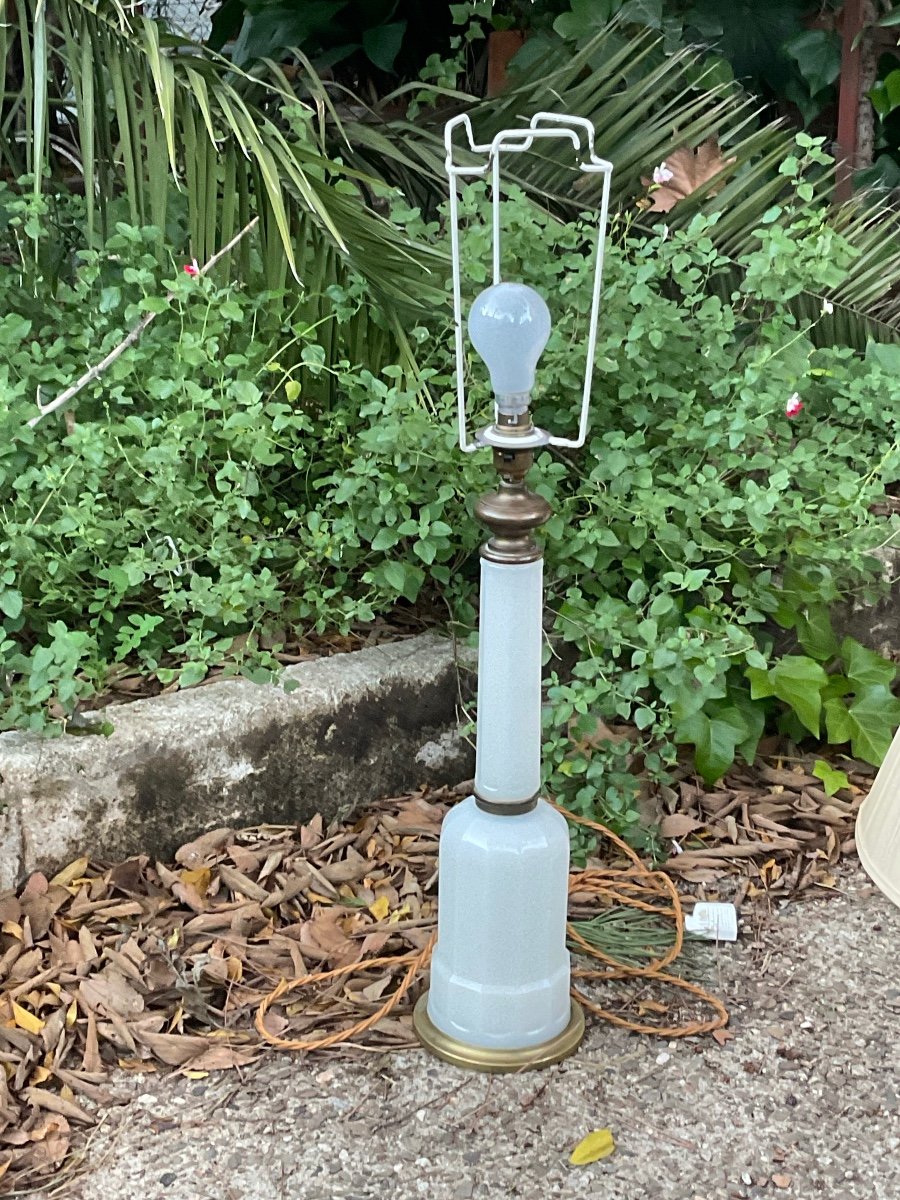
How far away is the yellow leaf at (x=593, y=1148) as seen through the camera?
1669mm

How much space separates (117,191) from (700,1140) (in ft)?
7.97

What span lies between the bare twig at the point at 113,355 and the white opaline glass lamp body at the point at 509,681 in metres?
0.94

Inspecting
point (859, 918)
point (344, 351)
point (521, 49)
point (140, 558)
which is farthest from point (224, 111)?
point (859, 918)

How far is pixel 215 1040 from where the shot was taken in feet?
6.11

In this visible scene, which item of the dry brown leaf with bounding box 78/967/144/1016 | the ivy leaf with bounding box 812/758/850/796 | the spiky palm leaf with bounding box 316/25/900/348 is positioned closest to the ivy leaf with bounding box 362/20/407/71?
the spiky palm leaf with bounding box 316/25/900/348

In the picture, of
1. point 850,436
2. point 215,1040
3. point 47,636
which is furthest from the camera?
point 850,436

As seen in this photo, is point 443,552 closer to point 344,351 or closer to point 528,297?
point 344,351

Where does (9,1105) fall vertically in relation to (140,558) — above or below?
below

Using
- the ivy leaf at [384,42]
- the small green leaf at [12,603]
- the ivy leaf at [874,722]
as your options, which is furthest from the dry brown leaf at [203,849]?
the ivy leaf at [384,42]

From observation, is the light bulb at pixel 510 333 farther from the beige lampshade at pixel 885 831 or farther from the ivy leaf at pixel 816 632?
the ivy leaf at pixel 816 632

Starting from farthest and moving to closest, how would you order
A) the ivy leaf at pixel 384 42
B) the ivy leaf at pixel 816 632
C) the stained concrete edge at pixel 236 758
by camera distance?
the ivy leaf at pixel 384 42 < the ivy leaf at pixel 816 632 < the stained concrete edge at pixel 236 758

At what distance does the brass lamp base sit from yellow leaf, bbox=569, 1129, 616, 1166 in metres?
0.14

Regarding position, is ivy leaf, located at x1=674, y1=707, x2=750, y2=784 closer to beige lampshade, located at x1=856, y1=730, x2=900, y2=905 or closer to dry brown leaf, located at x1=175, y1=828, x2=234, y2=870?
beige lampshade, located at x1=856, y1=730, x2=900, y2=905

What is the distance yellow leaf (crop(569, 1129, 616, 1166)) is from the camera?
5.48 feet
